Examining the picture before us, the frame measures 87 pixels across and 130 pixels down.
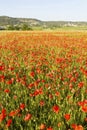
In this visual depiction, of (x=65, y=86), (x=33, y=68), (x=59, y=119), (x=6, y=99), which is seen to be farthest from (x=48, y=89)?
(x=33, y=68)

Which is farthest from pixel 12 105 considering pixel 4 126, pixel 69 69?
pixel 69 69

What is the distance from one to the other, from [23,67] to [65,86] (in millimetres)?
3154

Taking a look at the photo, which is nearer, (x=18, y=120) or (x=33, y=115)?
(x=18, y=120)

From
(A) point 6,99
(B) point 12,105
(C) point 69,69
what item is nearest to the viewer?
(B) point 12,105

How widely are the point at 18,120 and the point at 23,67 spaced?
16.3ft

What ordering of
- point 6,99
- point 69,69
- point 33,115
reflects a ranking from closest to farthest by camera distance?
point 33,115, point 6,99, point 69,69

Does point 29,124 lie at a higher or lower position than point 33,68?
higher

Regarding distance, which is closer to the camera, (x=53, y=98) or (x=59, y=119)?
(x=59, y=119)

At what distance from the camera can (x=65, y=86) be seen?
630 centimetres

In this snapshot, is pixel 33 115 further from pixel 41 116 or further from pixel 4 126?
pixel 4 126

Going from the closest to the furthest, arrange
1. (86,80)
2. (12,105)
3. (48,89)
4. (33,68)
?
1. (12,105)
2. (48,89)
3. (86,80)
4. (33,68)

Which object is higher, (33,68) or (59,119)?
(59,119)

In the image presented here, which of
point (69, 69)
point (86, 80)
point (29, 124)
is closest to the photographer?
point (29, 124)

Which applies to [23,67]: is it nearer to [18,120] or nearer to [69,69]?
[69,69]
